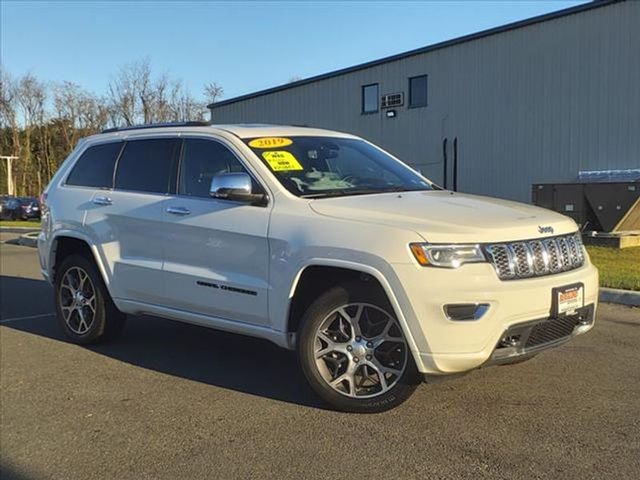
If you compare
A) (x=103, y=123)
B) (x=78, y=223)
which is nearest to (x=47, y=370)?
(x=78, y=223)

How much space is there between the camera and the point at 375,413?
413 centimetres

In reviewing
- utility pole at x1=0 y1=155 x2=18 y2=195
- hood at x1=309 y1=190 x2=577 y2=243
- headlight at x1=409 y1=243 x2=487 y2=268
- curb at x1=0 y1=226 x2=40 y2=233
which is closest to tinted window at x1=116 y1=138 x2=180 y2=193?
hood at x1=309 y1=190 x2=577 y2=243

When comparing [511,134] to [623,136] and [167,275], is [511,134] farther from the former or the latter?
[167,275]

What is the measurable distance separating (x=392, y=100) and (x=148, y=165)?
2167 centimetres

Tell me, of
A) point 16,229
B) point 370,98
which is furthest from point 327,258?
point 370,98

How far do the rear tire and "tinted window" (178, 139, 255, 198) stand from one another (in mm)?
1415

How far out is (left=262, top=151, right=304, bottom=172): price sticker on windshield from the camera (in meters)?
4.72

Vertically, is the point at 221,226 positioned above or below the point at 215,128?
below

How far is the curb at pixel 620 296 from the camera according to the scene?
7.66m

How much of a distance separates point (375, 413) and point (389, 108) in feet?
76.2

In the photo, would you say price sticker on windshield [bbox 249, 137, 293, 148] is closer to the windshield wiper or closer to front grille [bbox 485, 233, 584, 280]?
the windshield wiper

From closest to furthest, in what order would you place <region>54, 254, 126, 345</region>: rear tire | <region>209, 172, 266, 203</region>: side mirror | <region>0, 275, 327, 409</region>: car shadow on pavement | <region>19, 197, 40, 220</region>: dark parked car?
<region>209, 172, 266, 203</region>: side mirror < <region>0, 275, 327, 409</region>: car shadow on pavement < <region>54, 254, 126, 345</region>: rear tire < <region>19, 197, 40, 220</region>: dark parked car

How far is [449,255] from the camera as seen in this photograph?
12.2 feet

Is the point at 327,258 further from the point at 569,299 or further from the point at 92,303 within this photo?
the point at 92,303
